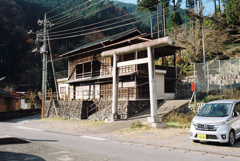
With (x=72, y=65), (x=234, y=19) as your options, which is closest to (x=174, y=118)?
(x=72, y=65)

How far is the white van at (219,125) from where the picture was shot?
8133mm

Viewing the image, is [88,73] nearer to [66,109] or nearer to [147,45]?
[66,109]

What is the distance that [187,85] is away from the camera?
24.0m

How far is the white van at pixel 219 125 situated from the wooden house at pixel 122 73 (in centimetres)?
954

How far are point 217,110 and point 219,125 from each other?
4.71 ft

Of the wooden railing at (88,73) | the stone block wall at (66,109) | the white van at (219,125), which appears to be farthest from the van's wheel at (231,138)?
the wooden railing at (88,73)

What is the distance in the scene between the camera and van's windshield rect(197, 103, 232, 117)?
9102 millimetres

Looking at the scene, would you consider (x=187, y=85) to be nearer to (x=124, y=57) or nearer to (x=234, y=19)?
(x=124, y=57)

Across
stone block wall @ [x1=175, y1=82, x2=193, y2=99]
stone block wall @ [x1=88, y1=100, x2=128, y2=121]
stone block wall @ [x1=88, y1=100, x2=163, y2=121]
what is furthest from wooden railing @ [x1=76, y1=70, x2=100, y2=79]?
stone block wall @ [x1=175, y1=82, x2=193, y2=99]

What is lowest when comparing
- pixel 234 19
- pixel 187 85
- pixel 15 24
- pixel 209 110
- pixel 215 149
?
pixel 215 149

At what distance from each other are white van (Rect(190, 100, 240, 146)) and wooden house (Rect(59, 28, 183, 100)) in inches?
376

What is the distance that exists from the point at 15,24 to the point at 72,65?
41749 mm

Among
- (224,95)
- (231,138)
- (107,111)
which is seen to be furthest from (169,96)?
(231,138)

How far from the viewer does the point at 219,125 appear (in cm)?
822
